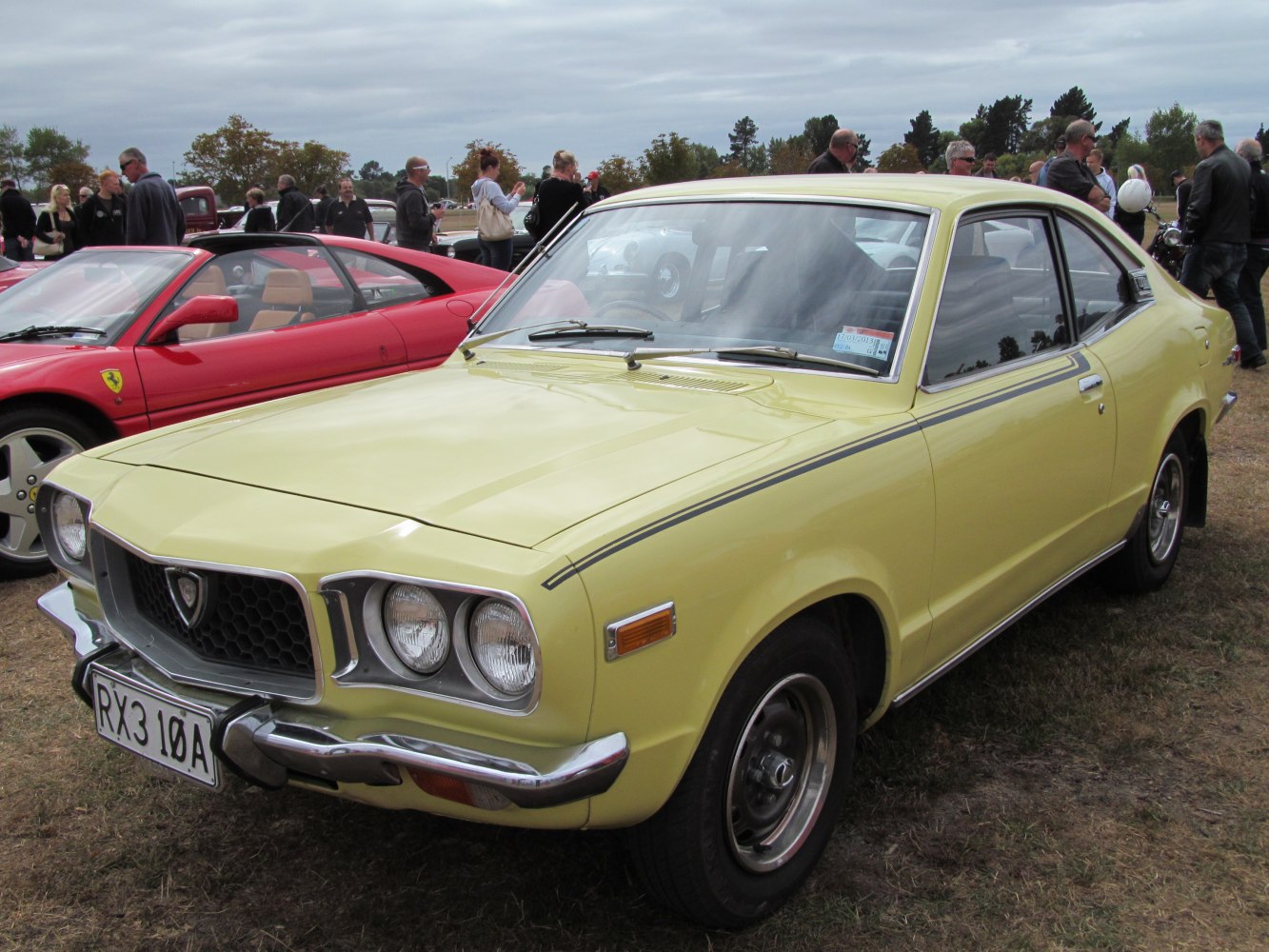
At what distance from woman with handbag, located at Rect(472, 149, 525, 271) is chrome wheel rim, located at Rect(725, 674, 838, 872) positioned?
8.59m

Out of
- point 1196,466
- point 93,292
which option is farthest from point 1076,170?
point 93,292

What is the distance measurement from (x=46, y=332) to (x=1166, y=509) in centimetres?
525

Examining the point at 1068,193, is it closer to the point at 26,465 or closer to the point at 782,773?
the point at 782,773

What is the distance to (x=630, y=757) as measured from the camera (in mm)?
1995

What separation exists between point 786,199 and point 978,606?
134cm

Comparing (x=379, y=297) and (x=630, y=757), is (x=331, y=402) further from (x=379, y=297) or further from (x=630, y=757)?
(x=379, y=297)

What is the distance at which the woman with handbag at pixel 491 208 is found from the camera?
35.3ft

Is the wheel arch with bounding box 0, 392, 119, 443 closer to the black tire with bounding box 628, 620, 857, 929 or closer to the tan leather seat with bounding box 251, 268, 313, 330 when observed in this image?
the tan leather seat with bounding box 251, 268, 313, 330

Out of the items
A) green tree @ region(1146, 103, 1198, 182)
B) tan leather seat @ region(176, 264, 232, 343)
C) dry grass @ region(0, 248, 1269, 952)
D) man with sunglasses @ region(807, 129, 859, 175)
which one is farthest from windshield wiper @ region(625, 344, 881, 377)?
green tree @ region(1146, 103, 1198, 182)

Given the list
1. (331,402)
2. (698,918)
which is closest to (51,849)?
(331,402)

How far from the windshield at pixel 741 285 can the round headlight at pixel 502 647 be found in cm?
134

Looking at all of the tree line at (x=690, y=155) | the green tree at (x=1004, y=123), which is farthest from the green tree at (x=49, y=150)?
the green tree at (x=1004, y=123)

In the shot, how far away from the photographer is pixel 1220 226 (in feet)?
28.6

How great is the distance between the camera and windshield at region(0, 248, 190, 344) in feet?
17.7
